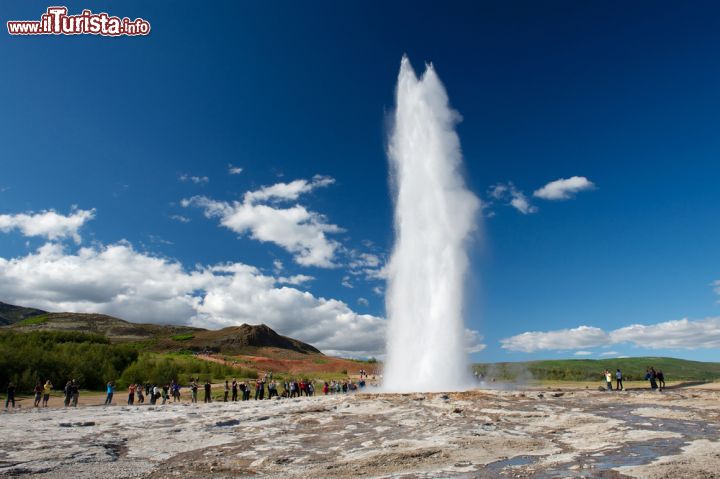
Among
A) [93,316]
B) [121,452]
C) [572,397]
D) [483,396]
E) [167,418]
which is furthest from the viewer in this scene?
[93,316]

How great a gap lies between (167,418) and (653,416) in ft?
59.8

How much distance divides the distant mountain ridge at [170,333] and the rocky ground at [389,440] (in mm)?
74089

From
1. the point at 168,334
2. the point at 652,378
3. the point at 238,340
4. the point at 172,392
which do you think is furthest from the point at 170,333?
the point at 652,378

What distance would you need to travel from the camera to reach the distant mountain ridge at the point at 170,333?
9818cm

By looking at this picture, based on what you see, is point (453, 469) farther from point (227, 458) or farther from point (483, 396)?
point (483, 396)

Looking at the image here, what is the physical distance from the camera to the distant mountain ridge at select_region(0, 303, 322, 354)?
322 ft

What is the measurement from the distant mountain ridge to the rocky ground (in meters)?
74.1

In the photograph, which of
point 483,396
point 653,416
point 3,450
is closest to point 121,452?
point 3,450

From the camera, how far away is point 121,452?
12570 mm

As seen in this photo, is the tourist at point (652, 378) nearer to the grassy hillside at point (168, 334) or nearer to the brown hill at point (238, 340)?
the grassy hillside at point (168, 334)

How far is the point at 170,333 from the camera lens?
134 metres

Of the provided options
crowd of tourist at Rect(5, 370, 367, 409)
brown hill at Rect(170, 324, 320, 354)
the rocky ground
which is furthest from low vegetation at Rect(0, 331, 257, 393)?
brown hill at Rect(170, 324, 320, 354)

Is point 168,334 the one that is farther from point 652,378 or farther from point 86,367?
point 652,378

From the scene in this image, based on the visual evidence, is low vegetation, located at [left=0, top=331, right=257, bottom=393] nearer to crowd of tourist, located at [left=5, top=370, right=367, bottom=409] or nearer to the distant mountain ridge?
crowd of tourist, located at [left=5, top=370, right=367, bottom=409]
